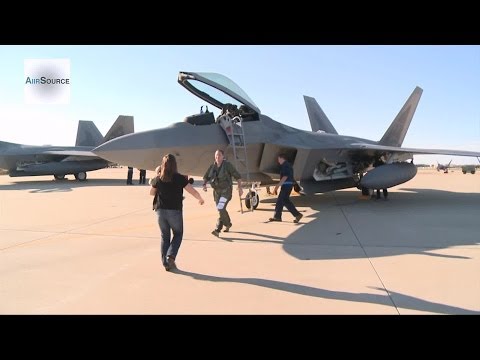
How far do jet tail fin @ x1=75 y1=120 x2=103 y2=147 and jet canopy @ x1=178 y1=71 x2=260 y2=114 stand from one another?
73.0 ft

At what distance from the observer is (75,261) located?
15.8 feet

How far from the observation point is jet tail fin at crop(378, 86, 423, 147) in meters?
14.8

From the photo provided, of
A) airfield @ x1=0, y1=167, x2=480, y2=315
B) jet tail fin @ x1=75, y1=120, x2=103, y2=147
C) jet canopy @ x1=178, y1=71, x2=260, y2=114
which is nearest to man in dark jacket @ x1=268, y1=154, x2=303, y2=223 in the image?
airfield @ x1=0, y1=167, x2=480, y2=315

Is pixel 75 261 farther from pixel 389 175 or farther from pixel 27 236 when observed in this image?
pixel 389 175

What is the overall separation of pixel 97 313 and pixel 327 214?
22.6 feet

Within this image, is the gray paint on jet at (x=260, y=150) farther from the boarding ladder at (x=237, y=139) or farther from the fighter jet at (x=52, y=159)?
the fighter jet at (x=52, y=159)

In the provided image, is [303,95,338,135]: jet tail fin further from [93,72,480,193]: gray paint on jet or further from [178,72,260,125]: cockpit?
[178,72,260,125]: cockpit

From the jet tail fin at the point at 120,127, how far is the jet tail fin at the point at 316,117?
45.2 feet

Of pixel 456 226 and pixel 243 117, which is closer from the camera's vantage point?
pixel 456 226

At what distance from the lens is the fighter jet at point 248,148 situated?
707 cm

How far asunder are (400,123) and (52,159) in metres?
22.7

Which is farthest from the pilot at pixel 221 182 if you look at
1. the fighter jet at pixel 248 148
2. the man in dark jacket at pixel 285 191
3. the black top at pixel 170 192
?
the black top at pixel 170 192
